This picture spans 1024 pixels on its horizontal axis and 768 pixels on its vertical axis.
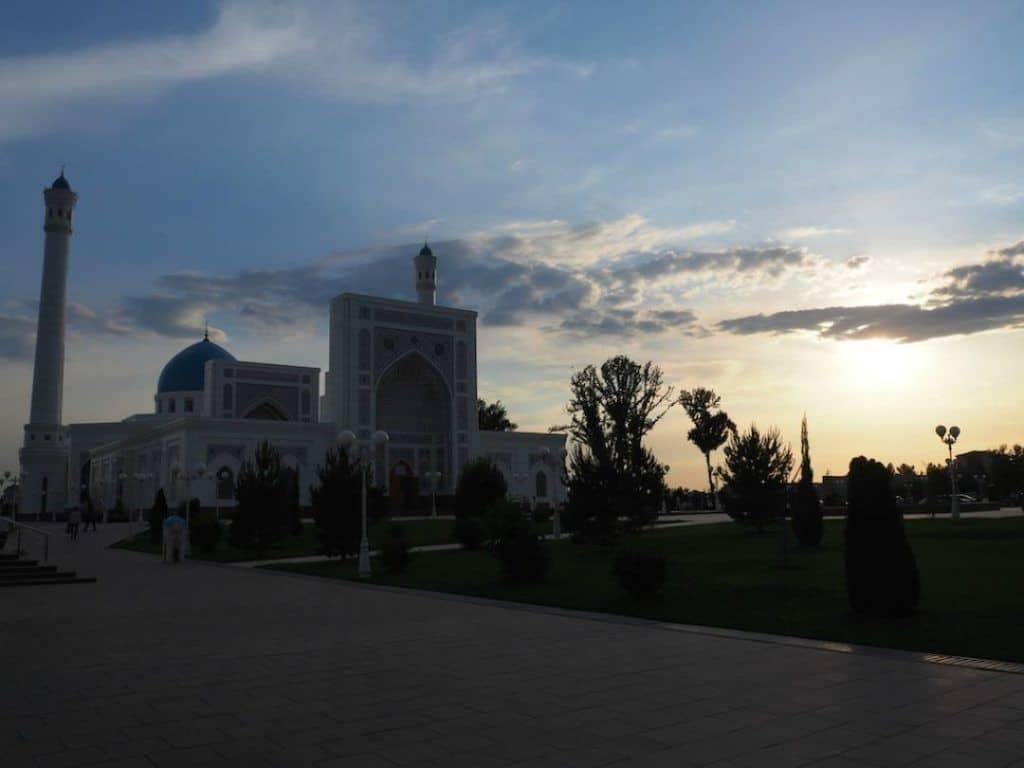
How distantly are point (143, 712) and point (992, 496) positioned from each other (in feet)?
188

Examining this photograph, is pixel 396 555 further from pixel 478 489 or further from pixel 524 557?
pixel 478 489

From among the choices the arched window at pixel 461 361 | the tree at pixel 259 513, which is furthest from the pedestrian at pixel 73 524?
the arched window at pixel 461 361

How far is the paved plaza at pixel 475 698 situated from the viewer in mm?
4945

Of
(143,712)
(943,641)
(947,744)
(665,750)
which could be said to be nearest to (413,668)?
(143,712)

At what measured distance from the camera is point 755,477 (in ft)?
86.2

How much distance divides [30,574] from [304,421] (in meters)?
37.9

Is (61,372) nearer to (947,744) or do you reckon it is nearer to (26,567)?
(26,567)

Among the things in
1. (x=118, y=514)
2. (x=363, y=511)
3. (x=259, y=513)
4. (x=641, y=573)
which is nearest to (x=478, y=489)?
(x=259, y=513)

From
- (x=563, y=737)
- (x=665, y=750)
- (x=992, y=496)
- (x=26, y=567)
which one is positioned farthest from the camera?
(x=992, y=496)

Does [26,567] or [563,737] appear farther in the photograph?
[26,567]

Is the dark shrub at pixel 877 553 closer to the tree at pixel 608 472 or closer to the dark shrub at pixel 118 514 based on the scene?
the tree at pixel 608 472

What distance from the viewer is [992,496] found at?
52.5m

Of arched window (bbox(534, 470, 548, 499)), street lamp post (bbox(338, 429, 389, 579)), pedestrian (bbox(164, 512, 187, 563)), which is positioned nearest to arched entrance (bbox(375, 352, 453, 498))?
arched window (bbox(534, 470, 548, 499))

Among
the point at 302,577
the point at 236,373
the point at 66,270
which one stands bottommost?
the point at 302,577
